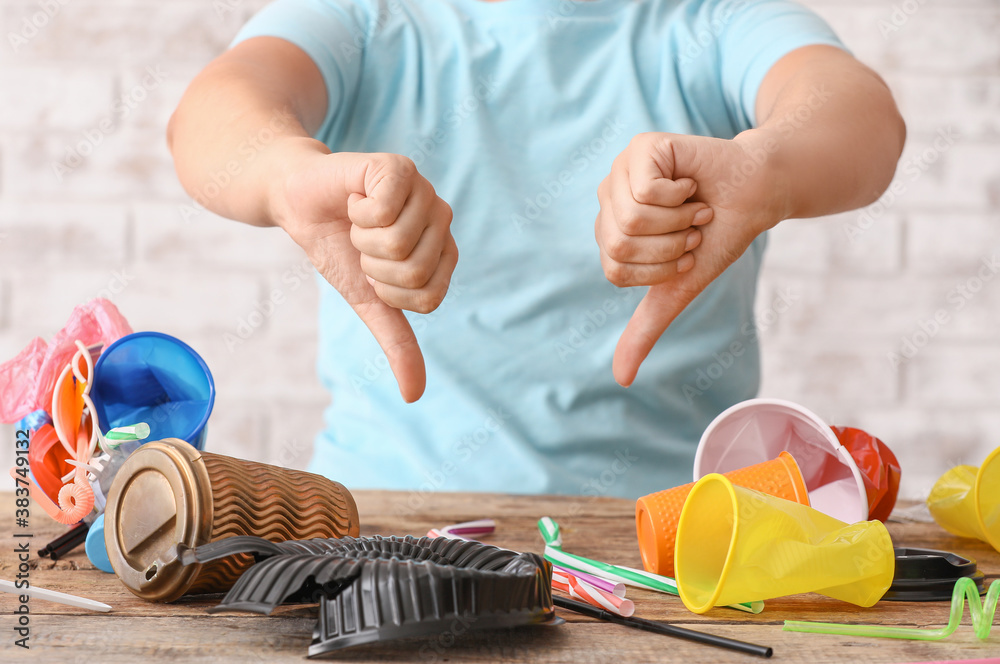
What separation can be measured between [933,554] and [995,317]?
1047 millimetres

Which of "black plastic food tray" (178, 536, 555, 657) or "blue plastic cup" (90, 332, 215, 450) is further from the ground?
"blue plastic cup" (90, 332, 215, 450)

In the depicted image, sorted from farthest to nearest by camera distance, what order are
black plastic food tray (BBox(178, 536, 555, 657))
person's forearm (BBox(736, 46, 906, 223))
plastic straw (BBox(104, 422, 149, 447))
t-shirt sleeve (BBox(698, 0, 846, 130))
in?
t-shirt sleeve (BBox(698, 0, 846, 130)) < person's forearm (BBox(736, 46, 906, 223)) < plastic straw (BBox(104, 422, 149, 447)) < black plastic food tray (BBox(178, 536, 555, 657))

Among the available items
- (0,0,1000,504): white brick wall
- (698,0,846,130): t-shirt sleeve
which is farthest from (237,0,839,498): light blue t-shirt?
(0,0,1000,504): white brick wall

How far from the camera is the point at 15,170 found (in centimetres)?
122

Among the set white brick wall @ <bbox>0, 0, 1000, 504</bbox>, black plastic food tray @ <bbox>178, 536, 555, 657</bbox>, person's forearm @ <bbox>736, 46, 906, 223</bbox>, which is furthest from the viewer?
white brick wall @ <bbox>0, 0, 1000, 504</bbox>

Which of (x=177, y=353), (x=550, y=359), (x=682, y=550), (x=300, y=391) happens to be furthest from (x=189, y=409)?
(x=300, y=391)

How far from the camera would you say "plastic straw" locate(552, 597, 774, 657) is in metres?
0.32

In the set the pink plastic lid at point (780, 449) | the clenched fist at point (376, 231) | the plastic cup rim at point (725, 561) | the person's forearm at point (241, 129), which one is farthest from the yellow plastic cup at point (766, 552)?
the person's forearm at point (241, 129)

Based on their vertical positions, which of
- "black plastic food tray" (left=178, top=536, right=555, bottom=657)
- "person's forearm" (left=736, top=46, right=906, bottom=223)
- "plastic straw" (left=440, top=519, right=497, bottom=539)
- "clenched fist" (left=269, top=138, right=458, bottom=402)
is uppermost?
"person's forearm" (left=736, top=46, right=906, bottom=223)

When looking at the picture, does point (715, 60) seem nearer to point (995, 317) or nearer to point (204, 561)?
point (204, 561)

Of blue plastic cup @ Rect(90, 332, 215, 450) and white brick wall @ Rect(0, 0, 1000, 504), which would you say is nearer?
blue plastic cup @ Rect(90, 332, 215, 450)

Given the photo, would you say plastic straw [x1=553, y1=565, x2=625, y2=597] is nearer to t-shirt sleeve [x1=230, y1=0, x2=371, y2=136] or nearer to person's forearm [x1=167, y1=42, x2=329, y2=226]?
person's forearm [x1=167, y1=42, x2=329, y2=226]

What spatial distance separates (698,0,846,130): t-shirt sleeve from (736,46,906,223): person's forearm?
0.06 metres

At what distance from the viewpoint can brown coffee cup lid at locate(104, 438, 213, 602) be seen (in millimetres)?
350
